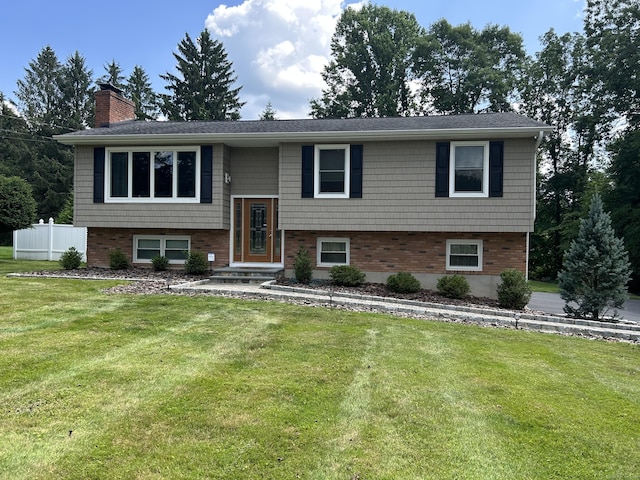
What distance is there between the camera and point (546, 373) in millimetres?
5020

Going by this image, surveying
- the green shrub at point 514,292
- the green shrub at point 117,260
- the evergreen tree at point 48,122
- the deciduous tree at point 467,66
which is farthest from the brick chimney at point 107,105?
the deciduous tree at point 467,66

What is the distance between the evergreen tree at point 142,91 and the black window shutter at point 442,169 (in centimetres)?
3647

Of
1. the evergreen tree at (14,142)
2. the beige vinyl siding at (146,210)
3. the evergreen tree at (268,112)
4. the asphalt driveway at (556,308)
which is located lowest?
the asphalt driveway at (556,308)

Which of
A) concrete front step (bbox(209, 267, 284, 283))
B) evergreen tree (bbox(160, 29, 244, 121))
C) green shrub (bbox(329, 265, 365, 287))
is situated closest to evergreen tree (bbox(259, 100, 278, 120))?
evergreen tree (bbox(160, 29, 244, 121))

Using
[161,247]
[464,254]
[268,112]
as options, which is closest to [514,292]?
[464,254]

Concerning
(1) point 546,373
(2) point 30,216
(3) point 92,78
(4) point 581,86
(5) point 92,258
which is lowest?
(1) point 546,373

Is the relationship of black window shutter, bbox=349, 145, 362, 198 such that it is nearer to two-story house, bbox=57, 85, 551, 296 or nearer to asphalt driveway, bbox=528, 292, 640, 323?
two-story house, bbox=57, 85, 551, 296

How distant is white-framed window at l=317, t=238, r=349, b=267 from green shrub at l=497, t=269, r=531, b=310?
404cm

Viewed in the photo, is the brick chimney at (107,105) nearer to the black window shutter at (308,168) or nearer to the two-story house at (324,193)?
the two-story house at (324,193)

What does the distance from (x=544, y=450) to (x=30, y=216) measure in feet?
60.9

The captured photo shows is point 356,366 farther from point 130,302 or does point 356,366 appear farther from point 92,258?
point 92,258

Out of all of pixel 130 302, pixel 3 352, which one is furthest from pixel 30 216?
pixel 3 352

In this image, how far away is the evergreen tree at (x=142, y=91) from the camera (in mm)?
41875

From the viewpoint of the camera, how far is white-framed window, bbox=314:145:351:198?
459 inches
